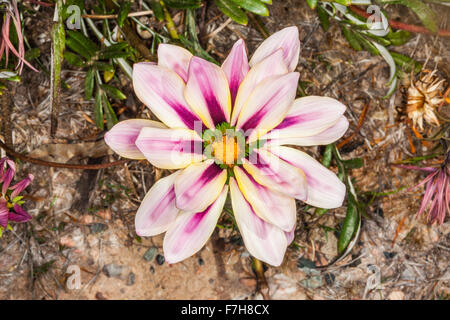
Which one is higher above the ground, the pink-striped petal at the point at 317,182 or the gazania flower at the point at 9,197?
the pink-striped petal at the point at 317,182

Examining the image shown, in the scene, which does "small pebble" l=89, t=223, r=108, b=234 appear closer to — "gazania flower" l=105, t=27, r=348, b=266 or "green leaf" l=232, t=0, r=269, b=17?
"gazania flower" l=105, t=27, r=348, b=266

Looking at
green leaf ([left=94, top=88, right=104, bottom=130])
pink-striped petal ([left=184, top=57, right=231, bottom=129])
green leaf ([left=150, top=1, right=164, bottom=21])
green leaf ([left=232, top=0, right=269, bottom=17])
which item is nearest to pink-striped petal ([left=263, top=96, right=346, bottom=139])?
pink-striped petal ([left=184, top=57, right=231, bottom=129])

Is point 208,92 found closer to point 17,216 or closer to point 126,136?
point 126,136

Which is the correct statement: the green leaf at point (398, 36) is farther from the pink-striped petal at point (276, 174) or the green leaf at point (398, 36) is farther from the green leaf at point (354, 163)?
the pink-striped petal at point (276, 174)

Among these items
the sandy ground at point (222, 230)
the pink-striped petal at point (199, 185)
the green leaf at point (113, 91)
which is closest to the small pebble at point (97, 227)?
the sandy ground at point (222, 230)

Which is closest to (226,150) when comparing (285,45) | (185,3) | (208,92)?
(208,92)
